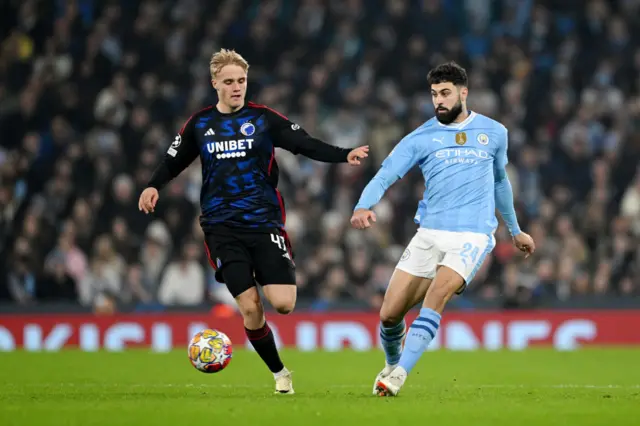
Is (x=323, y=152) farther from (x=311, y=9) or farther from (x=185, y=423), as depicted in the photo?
(x=311, y=9)

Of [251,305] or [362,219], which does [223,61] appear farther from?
[251,305]

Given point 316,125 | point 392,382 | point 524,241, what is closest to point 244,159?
point 392,382

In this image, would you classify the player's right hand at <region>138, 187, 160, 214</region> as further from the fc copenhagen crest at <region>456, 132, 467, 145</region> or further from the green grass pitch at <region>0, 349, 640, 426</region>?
the fc copenhagen crest at <region>456, 132, 467, 145</region>

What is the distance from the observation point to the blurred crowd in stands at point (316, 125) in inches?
704

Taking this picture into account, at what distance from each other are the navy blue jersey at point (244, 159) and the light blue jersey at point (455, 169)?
63 centimetres

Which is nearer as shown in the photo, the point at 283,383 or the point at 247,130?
the point at 247,130

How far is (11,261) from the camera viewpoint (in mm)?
17656

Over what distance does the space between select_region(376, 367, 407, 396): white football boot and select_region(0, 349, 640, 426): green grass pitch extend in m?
0.10

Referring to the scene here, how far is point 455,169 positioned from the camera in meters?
9.04

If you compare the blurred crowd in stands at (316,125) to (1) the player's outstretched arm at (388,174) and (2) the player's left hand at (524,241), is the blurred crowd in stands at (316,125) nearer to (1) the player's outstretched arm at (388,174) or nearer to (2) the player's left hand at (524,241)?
(2) the player's left hand at (524,241)

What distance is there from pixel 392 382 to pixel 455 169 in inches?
65.2

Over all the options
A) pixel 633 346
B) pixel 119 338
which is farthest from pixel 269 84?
pixel 633 346

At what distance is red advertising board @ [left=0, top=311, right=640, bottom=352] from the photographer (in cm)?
1739

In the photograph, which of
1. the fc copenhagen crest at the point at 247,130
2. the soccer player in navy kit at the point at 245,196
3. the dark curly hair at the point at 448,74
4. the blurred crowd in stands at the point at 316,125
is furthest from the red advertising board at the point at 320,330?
the dark curly hair at the point at 448,74
